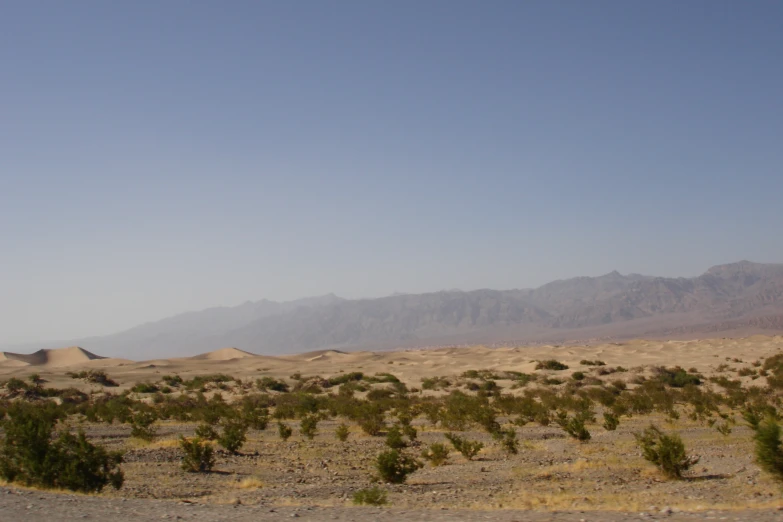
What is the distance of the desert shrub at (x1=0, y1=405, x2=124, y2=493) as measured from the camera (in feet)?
35.4

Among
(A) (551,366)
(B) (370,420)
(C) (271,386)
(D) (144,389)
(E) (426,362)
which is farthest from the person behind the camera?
(E) (426,362)

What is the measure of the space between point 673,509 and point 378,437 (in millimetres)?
11689

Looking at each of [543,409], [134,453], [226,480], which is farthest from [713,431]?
[134,453]

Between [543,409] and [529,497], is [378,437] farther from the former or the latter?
[529,497]

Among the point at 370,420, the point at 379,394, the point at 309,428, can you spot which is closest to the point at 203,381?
the point at 379,394

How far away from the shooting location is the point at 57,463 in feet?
36.2

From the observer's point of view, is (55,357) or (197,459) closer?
(197,459)

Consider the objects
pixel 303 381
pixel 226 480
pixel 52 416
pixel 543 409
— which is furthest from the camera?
pixel 303 381

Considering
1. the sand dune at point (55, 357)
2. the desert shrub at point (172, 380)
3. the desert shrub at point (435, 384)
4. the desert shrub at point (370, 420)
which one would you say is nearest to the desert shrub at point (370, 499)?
the desert shrub at point (370, 420)

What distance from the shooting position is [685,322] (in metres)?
161

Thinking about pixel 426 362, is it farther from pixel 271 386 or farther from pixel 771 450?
pixel 771 450

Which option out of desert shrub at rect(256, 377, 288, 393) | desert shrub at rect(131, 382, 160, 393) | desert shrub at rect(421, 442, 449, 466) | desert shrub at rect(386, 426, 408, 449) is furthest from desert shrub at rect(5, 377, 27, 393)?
desert shrub at rect(421, 442, 449, 466)

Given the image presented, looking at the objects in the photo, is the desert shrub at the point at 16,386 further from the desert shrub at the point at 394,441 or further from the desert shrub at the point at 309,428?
the desert shrub at the point at 394,441

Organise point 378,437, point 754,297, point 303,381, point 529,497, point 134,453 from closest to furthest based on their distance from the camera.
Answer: point 529,497 < point 134,453 < point 378,437 < point 303,381 < point 754,297
